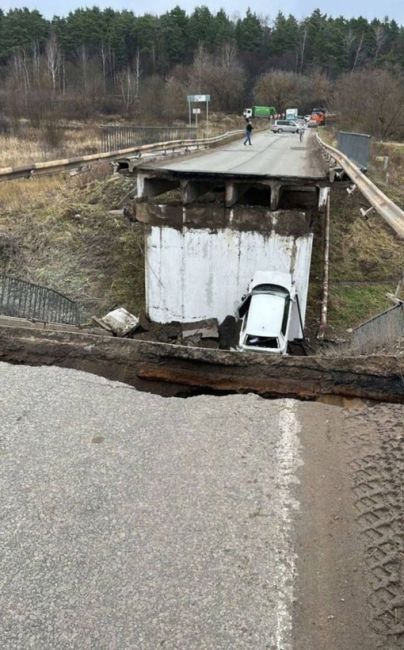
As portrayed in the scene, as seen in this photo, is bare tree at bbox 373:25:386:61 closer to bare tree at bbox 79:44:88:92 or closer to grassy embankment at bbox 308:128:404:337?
bare tree at bbox 79:44:88:92

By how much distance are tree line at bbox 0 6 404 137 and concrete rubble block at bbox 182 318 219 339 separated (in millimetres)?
48882

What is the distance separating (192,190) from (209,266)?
9.17 ft

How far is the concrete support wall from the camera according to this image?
1767cm

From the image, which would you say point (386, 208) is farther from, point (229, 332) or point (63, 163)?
point (63, 163)

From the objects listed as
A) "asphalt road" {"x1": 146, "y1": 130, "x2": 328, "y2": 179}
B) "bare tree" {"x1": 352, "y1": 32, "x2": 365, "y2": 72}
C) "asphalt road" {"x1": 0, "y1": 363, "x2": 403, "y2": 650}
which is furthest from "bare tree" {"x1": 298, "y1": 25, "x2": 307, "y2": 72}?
"asphalt road" {"x1": 0, "y1": 363, "x2": 403, "y2": 650}

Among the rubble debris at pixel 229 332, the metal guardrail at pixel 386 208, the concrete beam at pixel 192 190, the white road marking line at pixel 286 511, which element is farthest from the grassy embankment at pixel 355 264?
the white road marking line at pixel 286 511

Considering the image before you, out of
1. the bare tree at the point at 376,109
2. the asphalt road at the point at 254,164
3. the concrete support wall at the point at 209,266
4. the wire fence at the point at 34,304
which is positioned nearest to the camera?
the wire fence at the point at 34,304

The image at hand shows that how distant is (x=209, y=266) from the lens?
59.8ft

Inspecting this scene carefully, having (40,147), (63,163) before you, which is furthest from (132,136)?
(63,163)

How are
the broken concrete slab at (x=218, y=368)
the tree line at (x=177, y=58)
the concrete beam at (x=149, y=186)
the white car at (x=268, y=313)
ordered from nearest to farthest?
the broken concrete slab at (x=218, y=368) < the white car at (x=268, y=313) < the concrete beam at (x=149, y=186) < the tree line at (x=177, y=58)

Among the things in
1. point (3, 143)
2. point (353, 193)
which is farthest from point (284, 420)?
point (3, 143)

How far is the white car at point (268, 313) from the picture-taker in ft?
45.6

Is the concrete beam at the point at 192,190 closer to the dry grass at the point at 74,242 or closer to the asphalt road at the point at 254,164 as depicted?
the asphalt road at the point at 254,164

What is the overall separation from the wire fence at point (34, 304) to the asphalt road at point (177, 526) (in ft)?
23.5
